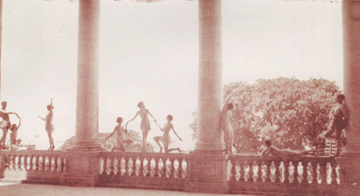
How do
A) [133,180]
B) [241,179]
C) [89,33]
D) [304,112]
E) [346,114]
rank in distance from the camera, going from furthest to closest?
[304,112], [89,33], [133,180], [241,179], [346,114]

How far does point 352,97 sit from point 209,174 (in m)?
5.58

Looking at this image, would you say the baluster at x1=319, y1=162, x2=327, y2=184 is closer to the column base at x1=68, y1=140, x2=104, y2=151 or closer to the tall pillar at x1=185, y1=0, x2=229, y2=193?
the tall pillar at x1=185, y1=0, x2=229, y2=193

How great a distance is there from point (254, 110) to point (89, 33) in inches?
1506

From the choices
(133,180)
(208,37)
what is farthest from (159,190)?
(208,37)

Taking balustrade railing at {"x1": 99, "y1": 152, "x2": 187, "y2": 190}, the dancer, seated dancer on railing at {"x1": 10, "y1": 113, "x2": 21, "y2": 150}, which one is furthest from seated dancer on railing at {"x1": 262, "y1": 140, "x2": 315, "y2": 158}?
seated dancer on railing at {"x1": 10, "y1": 113, "x2": 21, "y2": 150}

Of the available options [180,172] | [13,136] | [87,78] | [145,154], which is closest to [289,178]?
[180,172]

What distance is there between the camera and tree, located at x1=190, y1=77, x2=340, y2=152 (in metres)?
44.7

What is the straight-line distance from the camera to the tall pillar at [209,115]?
14.2 m

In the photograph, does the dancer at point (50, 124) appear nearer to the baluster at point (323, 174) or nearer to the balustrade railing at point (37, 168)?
the balustrade railing at point (37, 168)

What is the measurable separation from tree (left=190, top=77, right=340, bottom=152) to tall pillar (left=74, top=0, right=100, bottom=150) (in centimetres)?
3154

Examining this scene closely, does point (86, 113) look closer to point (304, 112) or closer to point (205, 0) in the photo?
point (205, 0)

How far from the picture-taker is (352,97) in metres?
12.8

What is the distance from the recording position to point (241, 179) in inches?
559

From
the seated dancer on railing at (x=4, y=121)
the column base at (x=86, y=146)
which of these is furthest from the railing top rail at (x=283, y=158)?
the seated dancer on railing at (x=4, y=121)
